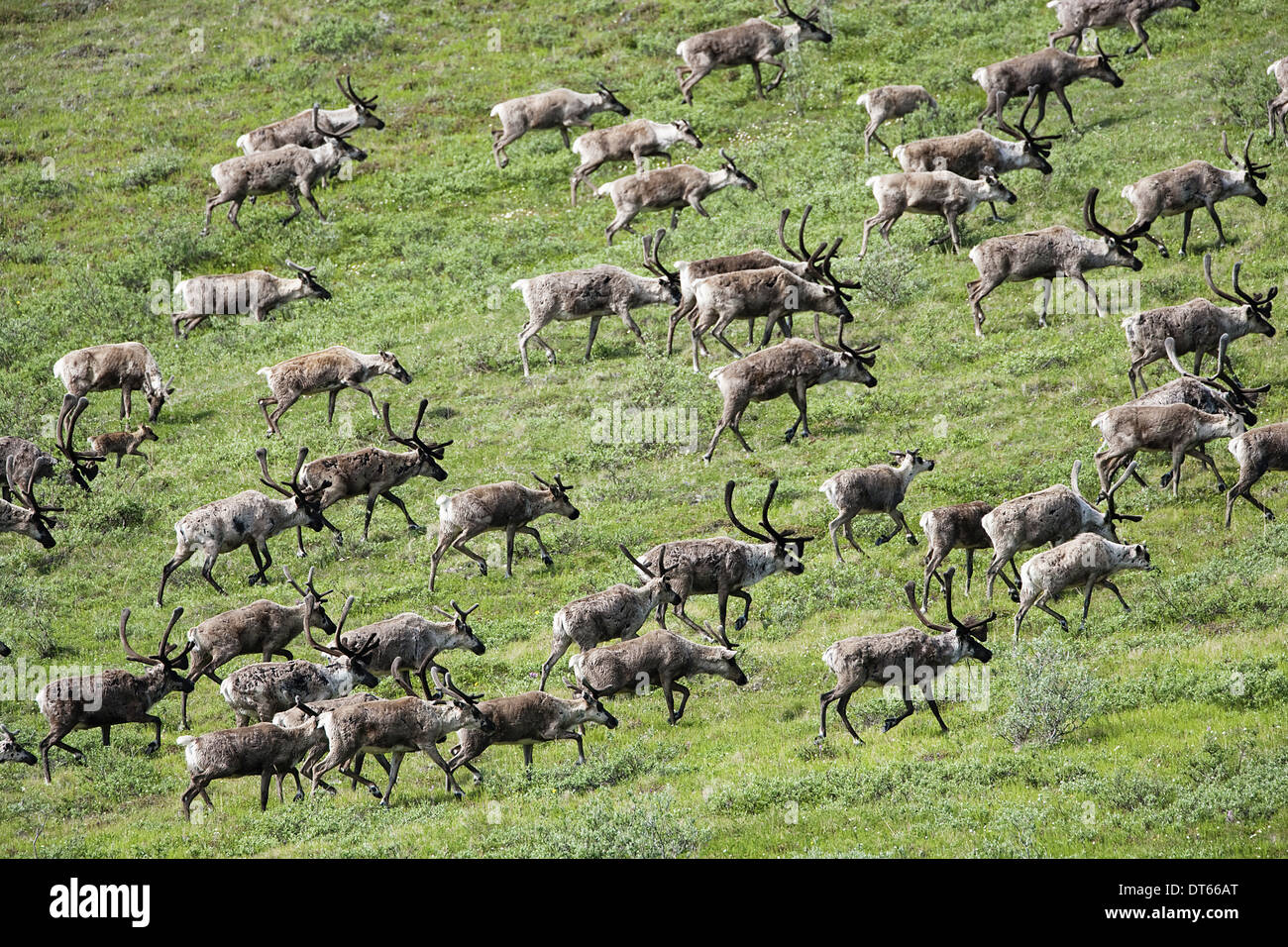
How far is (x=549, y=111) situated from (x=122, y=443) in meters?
15.7

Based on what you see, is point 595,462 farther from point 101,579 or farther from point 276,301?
point 276,301

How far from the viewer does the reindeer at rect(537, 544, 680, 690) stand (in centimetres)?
1792

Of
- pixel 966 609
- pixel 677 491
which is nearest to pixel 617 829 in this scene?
pixel 966 609

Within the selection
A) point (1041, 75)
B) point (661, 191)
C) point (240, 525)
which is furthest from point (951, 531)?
point (1041, 75)

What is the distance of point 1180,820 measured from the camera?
1277 cm

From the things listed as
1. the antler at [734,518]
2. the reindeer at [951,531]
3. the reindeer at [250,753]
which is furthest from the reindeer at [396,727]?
the reindeer at [951,531]

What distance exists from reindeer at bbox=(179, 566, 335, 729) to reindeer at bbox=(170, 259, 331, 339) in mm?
13218

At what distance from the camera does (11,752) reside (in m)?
17.5

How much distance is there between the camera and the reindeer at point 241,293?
30.7 meters

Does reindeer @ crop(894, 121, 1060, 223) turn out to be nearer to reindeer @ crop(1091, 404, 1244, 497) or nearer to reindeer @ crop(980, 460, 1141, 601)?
reindeer @ crop(1091, 404, 1244, 497)

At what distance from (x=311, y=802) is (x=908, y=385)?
13.8m

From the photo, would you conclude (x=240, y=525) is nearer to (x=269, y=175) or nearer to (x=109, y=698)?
(x=109, y=698)

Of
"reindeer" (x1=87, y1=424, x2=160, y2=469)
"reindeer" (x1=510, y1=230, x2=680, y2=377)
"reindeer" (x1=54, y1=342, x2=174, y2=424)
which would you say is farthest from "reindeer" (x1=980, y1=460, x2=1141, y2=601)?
"reindeer" (x1=54, y1=342, x2=174, y2=424)

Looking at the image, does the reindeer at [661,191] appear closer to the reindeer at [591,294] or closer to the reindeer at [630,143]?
the reindeer at [630,143]
